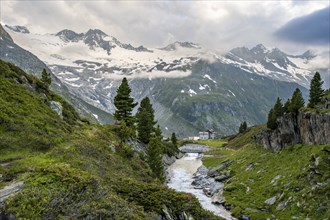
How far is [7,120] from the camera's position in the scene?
116ft

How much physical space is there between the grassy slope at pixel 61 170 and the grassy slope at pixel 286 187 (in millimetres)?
19819

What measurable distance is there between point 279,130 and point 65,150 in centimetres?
5606

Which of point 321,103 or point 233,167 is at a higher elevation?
point 321,103

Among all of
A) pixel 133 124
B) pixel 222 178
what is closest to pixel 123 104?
pixel 133 124

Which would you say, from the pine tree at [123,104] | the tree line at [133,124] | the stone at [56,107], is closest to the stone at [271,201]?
the tree line at [133,124]

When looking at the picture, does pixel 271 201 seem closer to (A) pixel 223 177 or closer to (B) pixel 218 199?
(B) pixel 218 199

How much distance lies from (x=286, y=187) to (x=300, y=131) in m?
19.5

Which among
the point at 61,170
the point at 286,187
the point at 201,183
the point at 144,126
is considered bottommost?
the point at 201,183

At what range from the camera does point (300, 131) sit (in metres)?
65.9

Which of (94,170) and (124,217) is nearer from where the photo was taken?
(124,217)

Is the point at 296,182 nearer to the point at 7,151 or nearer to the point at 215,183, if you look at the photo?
the point at 215,183

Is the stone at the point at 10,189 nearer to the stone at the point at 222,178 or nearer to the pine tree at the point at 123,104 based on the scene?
the pine tree at the point at 123,104

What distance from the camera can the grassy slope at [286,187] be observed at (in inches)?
1702

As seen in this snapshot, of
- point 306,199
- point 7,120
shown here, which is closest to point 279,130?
point 306,199
